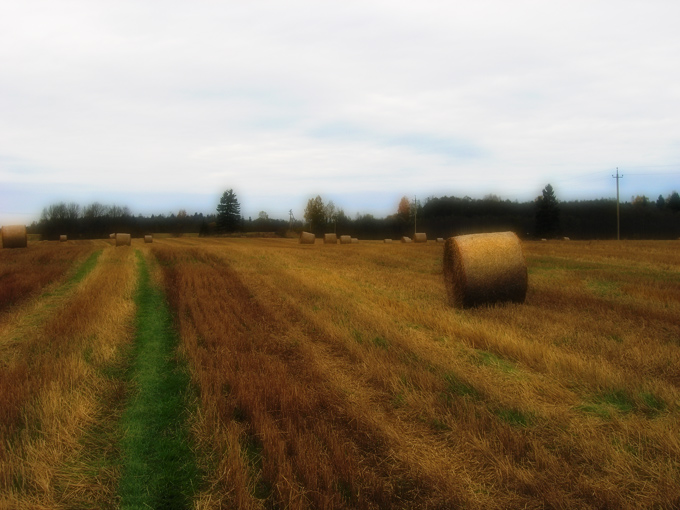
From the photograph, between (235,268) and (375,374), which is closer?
(375,374)

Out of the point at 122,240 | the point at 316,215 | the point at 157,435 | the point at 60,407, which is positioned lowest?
the point at 157,435

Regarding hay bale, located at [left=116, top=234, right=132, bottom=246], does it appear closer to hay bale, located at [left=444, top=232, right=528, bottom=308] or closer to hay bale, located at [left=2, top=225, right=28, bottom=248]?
hay bale, located at [left=2, top=225, right=28, bottom=248]

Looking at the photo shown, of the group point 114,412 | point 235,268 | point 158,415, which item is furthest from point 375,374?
point 235,268

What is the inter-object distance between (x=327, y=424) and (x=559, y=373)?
116 inches

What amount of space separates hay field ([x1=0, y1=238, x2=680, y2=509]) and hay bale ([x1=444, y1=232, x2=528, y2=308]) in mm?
602

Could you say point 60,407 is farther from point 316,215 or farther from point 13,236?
point 316,215

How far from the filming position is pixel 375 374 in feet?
20.7

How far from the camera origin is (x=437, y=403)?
5.34 meters

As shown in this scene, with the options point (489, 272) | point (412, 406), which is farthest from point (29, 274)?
point (412, 406)

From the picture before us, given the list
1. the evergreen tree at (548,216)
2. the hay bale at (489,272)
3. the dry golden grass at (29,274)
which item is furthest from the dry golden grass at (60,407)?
the evergreen tree at (548,216)

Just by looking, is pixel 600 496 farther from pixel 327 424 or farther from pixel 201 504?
pixel 201 504

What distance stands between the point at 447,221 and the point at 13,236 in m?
61.3

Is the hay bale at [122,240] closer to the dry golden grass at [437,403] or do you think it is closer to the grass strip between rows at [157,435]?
the dry golden grass at [437,403]

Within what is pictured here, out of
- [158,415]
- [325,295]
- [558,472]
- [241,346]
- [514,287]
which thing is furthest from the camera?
[325,295]
